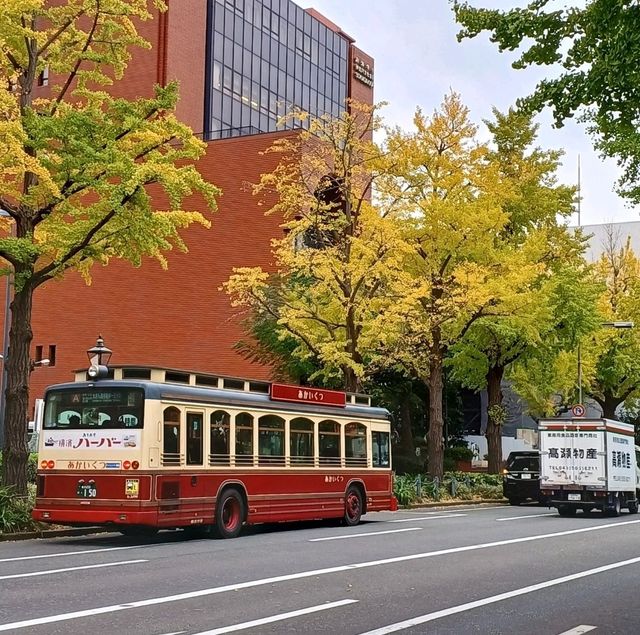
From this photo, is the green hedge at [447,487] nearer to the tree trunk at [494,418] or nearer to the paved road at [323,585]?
the tree trunk at [494,418]

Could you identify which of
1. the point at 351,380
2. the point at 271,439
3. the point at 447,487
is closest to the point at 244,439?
the point at 271,439

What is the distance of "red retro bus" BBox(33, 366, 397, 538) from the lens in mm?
16578

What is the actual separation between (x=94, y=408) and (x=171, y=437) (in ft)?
4.91

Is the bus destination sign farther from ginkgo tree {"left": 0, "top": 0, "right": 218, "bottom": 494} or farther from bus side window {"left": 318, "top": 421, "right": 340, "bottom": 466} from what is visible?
ginkgo tree {"left": 0, "top": 0, "right": 218, "bottom": 494}

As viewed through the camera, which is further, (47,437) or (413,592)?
(47,437)

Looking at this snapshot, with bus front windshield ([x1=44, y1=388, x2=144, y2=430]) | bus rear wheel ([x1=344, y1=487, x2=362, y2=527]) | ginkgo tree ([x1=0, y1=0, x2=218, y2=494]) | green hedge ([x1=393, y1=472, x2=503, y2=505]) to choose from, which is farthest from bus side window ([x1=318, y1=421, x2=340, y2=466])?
green hedge ([x1=393, y1=472, x2=503, y2=505])

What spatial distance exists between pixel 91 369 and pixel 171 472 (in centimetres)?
239

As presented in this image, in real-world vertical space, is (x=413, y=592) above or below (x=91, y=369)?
below

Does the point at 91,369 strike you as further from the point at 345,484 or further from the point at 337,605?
the point at 337,605

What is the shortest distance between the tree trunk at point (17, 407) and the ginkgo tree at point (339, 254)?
9214 millimetres

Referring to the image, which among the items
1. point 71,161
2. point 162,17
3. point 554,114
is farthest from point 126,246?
point 162,17

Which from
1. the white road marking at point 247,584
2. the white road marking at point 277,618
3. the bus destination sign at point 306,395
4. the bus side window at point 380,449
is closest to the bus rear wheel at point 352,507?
the bus side window at point 380,449

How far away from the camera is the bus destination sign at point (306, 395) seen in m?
20.0

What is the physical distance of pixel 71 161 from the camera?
18484 millimetres
